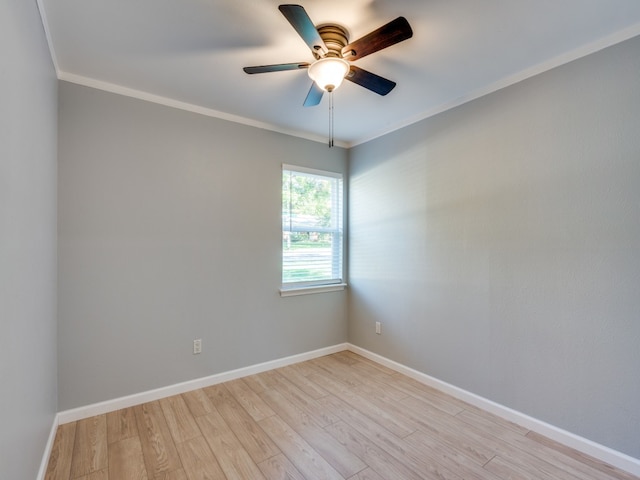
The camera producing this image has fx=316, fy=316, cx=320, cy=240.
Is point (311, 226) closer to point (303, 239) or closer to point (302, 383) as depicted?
point (303, 239)

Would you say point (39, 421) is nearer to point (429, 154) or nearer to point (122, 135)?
point (122, 135)

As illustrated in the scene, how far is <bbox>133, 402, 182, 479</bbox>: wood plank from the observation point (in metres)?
1.84

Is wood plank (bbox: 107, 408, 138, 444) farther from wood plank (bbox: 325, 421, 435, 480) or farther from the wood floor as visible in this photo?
wood plank (bbox: 325, 421, 435, 480)

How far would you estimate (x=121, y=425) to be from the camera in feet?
7.33

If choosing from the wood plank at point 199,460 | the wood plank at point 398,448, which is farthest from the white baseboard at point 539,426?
the wood plank at point 199,460

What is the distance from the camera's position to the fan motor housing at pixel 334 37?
1758mm

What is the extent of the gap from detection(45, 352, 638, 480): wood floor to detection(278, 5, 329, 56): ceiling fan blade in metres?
2.33

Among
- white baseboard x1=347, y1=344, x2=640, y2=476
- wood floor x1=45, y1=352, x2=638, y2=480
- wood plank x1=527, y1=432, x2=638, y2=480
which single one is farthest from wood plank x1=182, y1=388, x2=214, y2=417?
wood plank x1=527, y1=432, x2=638, y2=480

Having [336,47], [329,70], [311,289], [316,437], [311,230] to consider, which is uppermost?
[336,47]

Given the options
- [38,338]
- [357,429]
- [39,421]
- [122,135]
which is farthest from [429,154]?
[39,421]

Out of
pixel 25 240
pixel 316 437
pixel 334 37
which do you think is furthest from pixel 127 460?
pixel 334 37

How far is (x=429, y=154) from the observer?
2889 millimetres

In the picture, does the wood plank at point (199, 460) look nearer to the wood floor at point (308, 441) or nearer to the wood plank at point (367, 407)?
→ the wood floor at point (308, 441)

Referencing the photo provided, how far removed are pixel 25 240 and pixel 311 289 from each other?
247 cm
